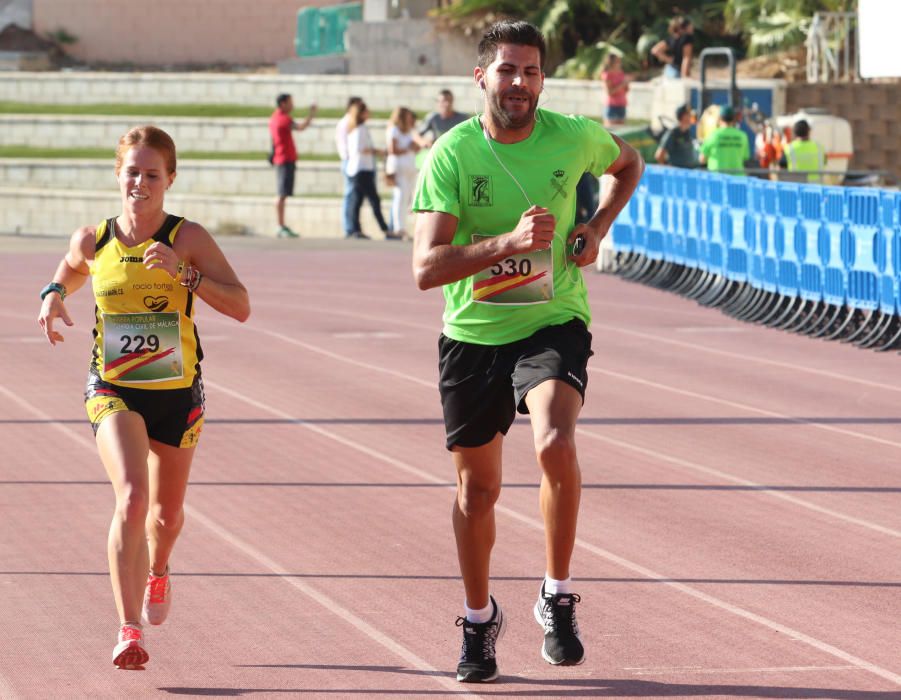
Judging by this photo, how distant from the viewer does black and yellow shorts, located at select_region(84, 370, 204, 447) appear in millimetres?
6586

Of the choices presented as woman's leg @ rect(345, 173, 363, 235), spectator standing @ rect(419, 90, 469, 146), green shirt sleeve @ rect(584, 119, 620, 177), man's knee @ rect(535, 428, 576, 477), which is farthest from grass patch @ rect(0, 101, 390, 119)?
man's knee @ rect(535, 428, 576, 477)

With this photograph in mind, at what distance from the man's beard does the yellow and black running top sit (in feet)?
3.83

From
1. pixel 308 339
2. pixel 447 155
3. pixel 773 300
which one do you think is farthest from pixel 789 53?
pixel 447 155

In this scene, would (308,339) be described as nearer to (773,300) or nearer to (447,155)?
(773,300)

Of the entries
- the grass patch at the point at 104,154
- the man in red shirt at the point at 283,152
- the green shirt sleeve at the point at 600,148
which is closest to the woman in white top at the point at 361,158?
the man in red shirt at the point at 283,152

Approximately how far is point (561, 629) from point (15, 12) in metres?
44.2

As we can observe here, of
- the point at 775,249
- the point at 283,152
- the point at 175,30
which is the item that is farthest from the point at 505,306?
the point at 175,30

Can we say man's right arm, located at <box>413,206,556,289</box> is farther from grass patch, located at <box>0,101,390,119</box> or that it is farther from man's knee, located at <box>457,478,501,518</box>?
grass patch, located at <box>0,101,390,119</box>

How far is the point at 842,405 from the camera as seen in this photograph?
43.8ft

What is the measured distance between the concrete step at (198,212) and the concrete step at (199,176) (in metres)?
0.78

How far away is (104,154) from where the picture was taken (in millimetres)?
36844

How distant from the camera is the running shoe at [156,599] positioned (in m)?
6.85

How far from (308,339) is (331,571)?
929cm

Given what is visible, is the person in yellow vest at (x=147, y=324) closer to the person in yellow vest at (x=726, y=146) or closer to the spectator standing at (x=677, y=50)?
the person in yellow vest at (x=726, y=146)
